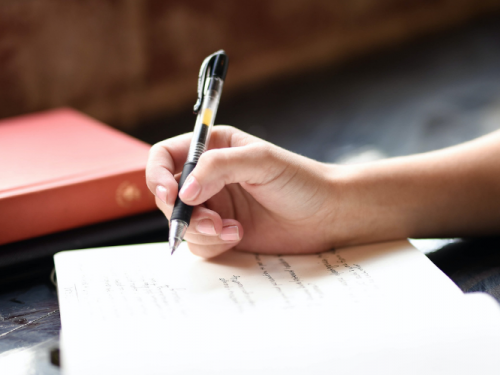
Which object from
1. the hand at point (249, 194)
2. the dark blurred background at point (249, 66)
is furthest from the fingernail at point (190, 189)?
the dark blurred background at point (249, 66)

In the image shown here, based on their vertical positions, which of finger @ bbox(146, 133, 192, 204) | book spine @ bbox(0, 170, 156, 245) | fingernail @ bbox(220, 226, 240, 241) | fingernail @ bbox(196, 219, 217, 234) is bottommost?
book spine @ bbox(0, 170, 156, 245)

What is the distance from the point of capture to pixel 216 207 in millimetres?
648

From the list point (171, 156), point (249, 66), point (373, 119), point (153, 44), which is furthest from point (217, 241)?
point (249, 66)

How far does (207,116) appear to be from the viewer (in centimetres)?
60

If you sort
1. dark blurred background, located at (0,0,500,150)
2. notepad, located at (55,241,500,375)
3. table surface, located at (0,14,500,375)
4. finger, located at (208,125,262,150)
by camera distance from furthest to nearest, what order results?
dark blurred background, located at (0,0,500,150)
finger, located at (208,125,262,150)
table surface, located at (0,14,500,375)
notepad, located at (55,241,500,375)

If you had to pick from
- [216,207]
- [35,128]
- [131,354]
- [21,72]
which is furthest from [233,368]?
[21,72]

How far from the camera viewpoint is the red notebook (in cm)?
60

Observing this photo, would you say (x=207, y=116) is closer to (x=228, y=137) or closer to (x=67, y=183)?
(x=228, y=137)

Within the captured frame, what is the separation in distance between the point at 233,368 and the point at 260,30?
1.44m

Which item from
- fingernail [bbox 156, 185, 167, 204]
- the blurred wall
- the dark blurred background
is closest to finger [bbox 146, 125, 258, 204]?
fingernail [bbox 156, 185, 167, 204]

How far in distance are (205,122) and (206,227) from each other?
→ 0.43ft

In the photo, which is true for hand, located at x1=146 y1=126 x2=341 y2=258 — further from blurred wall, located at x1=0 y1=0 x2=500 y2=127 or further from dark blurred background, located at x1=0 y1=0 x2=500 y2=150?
blurred wall, located at x1=0 y1=0 x2=500 y2=127

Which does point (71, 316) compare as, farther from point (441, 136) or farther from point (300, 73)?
point (300, 73)

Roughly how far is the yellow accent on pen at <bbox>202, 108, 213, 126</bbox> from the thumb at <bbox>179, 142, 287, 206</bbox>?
0.28 feet
